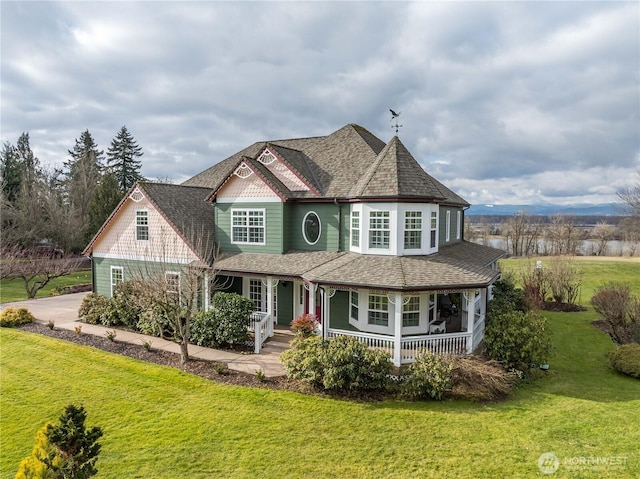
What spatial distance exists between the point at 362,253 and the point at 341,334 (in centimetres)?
386

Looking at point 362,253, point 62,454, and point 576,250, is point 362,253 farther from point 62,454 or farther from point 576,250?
point 576,250

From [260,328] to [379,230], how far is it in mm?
6448

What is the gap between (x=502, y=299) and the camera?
20984 mm

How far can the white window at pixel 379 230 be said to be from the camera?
647 inches

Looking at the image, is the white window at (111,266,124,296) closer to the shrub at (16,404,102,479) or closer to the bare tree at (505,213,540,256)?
the shrub at (16,404,102,479)

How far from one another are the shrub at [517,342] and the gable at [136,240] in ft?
45.1

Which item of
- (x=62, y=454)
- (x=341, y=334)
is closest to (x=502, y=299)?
(x=341, y=334)

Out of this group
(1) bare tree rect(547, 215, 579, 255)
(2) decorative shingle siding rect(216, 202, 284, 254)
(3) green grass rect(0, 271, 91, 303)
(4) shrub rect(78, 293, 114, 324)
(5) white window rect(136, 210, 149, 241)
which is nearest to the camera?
(2) decorative shingle siding rect(216, 202, 284, 254)

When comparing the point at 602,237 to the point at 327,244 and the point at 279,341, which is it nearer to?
the point at 327,244

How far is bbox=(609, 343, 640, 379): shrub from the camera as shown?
15625 mm

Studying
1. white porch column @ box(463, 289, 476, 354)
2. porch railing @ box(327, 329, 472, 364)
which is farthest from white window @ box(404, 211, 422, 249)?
porch railing @ box(327, 329, 472, 364)

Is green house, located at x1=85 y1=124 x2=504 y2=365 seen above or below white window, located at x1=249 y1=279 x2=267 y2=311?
above
